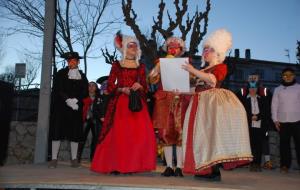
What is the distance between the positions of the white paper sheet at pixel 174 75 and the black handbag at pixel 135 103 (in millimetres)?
440

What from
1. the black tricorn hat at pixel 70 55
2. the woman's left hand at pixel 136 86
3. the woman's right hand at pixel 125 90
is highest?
the black tricorn hat at pixel 70 55

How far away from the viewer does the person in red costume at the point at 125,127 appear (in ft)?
16.7

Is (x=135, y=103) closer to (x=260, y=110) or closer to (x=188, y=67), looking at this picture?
(x=188, y=67)

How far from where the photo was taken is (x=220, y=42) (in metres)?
4.66

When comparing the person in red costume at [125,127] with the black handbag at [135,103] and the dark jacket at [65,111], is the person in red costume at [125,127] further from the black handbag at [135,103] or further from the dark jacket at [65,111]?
the dark jacket at [65,111]

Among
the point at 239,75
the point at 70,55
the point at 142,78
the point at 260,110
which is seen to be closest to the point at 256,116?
the point at 260,110

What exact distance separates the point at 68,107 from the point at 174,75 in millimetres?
2274

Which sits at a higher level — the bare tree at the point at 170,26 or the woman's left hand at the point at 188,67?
the bare tree at the point at 170,26

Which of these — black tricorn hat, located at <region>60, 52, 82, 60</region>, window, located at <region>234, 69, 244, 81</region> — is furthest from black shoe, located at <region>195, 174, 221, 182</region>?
window, located at <region>234, 69, 244, 81</region>

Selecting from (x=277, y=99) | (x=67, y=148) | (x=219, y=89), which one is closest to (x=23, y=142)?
(x=67, y=148)

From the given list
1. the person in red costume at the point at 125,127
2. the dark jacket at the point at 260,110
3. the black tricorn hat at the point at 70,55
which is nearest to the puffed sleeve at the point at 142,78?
the person in red costume at the point at 125,127

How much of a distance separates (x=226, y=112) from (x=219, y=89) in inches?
12.9

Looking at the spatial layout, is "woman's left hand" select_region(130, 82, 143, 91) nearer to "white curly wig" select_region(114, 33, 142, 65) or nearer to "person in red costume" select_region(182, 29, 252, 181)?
"white curly wig" select_region(114, 33, 142, 65)

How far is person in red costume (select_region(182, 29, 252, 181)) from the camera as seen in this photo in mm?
4312
